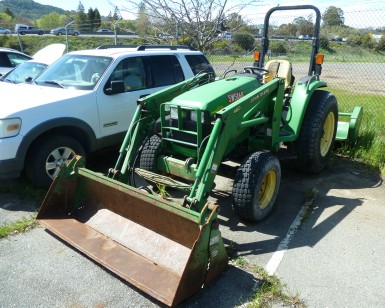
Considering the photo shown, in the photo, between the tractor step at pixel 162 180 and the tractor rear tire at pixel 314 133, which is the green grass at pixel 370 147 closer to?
the tractor rear tire at pixel 314 133

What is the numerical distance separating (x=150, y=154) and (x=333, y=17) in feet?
22.6

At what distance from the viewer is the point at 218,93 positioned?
454 cm

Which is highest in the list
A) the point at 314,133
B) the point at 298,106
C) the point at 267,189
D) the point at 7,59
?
the point at 298,106

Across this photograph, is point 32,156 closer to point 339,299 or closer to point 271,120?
point 271,120

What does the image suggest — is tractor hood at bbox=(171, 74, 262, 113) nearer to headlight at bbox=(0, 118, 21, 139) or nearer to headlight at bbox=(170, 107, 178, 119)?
headlight at bbox=(170, 107, 178, 119)

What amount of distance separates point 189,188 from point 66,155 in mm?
2143

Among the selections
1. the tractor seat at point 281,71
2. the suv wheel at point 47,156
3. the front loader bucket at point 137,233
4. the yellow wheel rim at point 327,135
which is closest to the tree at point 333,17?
the tractor seat at point 281,71

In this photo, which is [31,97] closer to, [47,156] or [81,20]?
[47,156]

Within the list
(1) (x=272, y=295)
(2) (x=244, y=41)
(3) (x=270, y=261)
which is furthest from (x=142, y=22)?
(1) (x=272, y=295)

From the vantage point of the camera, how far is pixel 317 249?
3936mm

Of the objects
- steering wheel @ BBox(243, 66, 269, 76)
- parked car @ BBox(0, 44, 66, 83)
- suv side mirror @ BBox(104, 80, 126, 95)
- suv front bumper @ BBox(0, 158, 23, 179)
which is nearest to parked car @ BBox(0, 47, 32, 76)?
parked car @ BBox(0, 44, 66, 83)

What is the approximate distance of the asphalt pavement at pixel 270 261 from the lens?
3.26 metres

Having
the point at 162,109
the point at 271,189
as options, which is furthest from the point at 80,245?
the point at 271,189

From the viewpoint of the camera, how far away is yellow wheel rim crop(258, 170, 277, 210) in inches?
178
